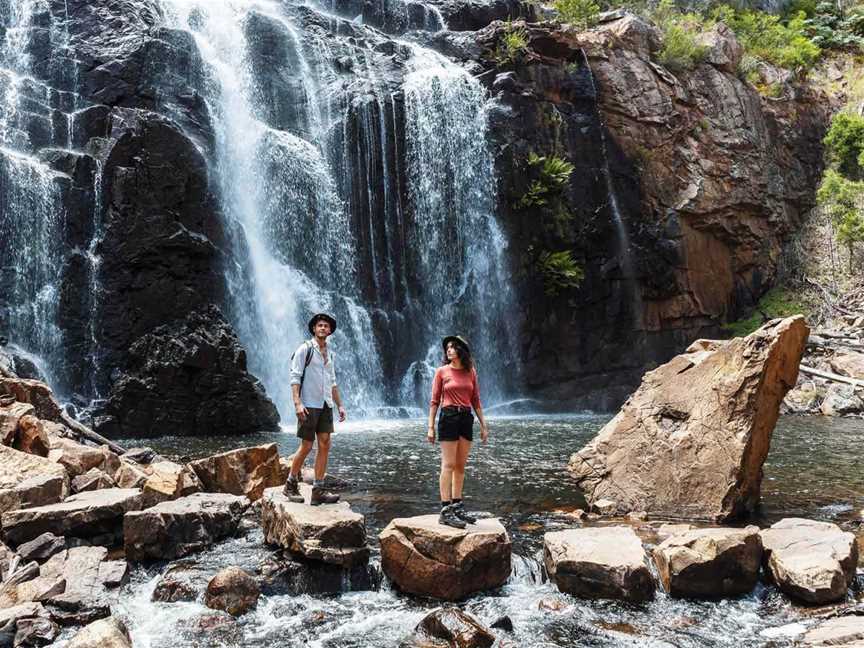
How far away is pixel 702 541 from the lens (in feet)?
20.4

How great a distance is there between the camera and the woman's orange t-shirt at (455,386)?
6590 millimetres

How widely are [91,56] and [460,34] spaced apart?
13.3m

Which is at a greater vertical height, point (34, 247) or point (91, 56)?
point (91, 56)

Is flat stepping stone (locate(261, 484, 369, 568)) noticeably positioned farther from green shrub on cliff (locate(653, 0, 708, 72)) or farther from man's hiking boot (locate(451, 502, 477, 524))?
green shrub on cliff (locate(653, 0, 708, 72))

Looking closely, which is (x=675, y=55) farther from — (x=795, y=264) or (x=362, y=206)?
(x=362, y=206)

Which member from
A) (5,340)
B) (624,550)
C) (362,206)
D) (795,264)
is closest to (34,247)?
(5,340)

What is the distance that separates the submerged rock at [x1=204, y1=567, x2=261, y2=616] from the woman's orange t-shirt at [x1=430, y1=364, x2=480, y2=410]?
7.73 ft

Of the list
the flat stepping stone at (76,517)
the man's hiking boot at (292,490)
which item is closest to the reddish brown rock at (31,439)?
the flat stepping stone at (76,517)

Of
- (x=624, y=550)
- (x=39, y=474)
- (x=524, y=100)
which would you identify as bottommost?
(x=624, y=550)

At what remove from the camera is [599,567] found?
603cm

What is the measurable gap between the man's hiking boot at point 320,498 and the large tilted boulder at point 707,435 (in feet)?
12.4

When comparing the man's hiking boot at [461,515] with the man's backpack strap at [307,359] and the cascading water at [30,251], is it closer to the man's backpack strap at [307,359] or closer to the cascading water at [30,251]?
the man's backpack strap at [307,359]

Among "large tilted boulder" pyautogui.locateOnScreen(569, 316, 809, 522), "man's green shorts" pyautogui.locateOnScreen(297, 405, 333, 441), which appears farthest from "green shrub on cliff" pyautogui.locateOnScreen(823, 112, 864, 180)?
"man's green shorts" pyautogui.locateOnScreen(297, 405, 333, 441)

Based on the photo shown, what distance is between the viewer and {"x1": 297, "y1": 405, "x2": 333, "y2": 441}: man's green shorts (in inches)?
277
